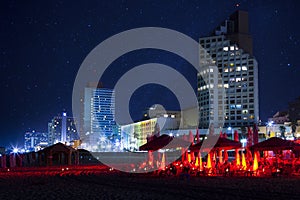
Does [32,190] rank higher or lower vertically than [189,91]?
lower

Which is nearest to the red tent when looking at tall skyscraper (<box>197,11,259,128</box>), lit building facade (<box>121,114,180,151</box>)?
lit building facade (<box>121,114,180,151</box>)

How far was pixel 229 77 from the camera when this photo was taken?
118812 millimetres

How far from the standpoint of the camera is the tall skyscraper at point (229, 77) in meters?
114

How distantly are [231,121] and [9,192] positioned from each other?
102 metres

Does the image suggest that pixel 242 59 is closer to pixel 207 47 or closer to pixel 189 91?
pixel 207 47

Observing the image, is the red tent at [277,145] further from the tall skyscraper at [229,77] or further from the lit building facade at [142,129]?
the tall skyscraper at [229,77]

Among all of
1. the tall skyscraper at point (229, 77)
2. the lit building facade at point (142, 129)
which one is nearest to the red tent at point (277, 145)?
the lit building facade at point (142, 129)

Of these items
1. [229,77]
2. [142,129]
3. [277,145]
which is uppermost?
[229,77]

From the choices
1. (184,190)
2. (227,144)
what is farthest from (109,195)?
(227,144)

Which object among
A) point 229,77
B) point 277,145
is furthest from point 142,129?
point 277,145

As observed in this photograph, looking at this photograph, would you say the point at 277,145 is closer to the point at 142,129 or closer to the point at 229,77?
the point at 229,77

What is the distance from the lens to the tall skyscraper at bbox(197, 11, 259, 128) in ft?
374

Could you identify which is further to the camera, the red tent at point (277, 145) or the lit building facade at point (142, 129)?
the lit building facade at point (142, 129)

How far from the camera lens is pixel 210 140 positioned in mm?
24703
